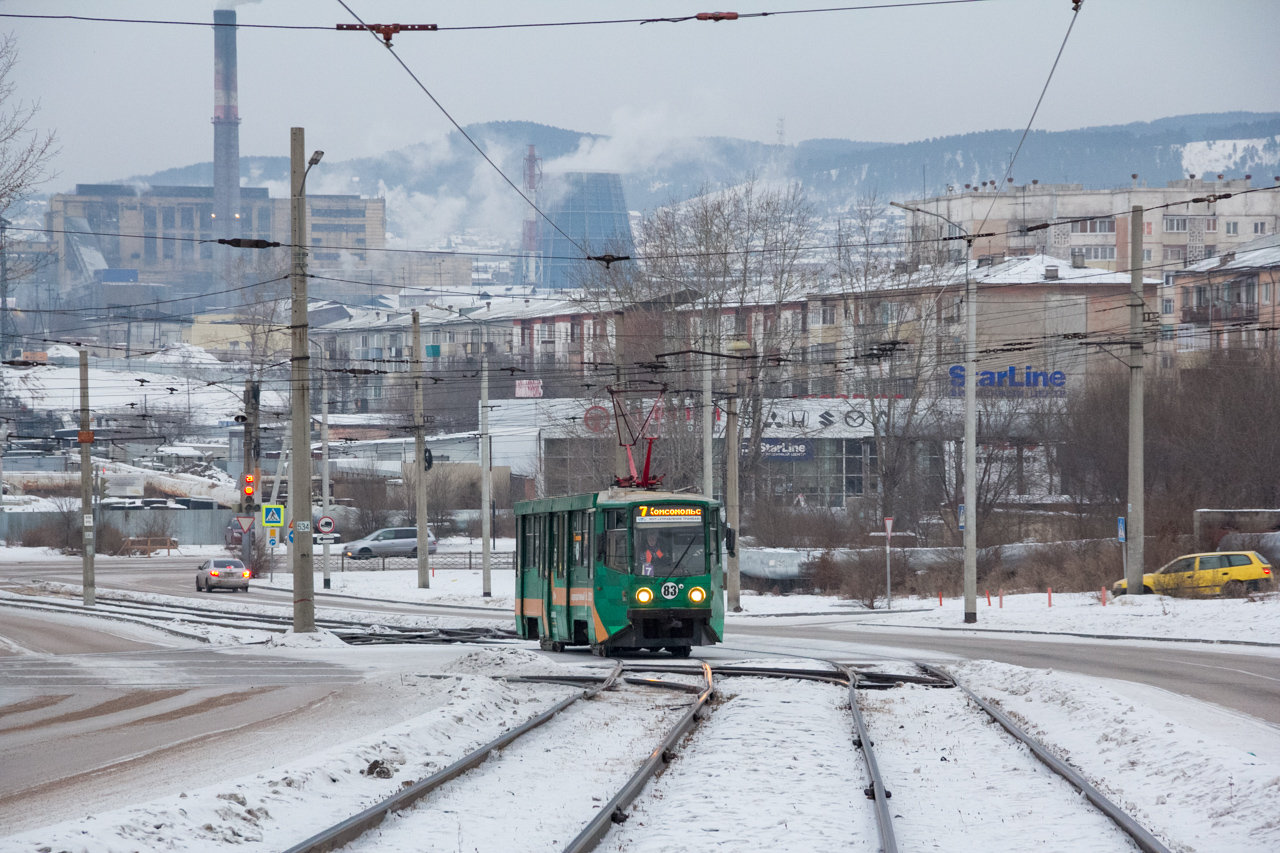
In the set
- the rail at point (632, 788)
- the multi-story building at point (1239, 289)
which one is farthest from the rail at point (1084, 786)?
the multi-story building at point (1239, 289)

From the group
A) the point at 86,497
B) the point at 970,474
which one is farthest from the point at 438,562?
the point at 970,474

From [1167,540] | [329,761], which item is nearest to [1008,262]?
[1167,540]

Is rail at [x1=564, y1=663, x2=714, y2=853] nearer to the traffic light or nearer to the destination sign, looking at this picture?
the destination sign

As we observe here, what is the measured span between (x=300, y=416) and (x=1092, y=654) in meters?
15.7

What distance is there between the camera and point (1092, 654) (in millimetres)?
25016

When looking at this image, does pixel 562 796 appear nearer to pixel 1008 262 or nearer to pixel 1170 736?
pixel 1170 736

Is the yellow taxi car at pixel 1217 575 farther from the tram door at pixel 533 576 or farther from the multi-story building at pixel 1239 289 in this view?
the multi-story building at pixel 1239 289

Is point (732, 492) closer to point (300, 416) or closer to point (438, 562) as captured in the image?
point (300, 416)

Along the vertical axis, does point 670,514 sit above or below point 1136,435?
below

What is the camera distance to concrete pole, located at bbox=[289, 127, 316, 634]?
90.4 ft

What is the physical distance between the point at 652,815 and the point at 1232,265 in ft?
299

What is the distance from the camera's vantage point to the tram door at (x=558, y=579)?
2549 cm

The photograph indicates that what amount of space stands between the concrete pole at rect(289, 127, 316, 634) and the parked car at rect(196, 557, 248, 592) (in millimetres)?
27958

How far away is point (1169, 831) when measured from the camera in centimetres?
941
